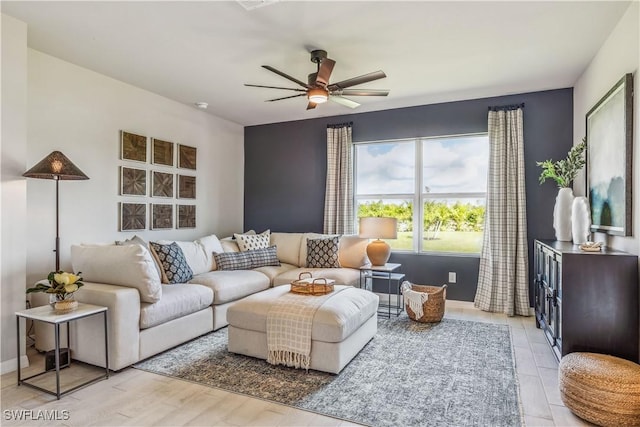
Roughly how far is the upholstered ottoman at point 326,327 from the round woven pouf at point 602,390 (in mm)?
1423

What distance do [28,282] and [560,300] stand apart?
4.45 meters

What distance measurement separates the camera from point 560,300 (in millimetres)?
2719

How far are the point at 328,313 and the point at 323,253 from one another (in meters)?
2.10

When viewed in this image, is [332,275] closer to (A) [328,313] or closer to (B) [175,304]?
(A) [328,313]

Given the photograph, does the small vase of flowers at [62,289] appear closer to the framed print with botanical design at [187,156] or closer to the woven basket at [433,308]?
the framed print with botanical design at [187,156]

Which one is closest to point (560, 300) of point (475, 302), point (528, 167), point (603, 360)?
point (603, 360)

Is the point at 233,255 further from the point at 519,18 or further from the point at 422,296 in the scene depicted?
the point at 519,18

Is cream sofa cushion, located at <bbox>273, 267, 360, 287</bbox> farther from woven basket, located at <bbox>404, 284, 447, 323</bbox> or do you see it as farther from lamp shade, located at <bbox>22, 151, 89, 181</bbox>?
lamp shade, located at <bbox>22, 151, 89, 181</bbox>

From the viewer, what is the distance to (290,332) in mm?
2789

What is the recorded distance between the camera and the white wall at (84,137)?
3.35 metres

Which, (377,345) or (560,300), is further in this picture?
(377,345)

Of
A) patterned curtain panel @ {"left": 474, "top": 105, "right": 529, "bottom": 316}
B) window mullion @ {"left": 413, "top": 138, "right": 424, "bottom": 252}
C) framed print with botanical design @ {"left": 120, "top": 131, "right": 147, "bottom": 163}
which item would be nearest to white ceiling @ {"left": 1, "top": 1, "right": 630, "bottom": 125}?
patterned curtain panel @ {"left": 474, "top": 105, "right": 529, "bottom": 316}

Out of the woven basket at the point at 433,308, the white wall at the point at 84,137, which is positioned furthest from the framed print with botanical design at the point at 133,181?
the woven basket at the point at 433,308

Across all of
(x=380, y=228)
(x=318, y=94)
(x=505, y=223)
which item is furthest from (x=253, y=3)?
(x=505, y=223)
